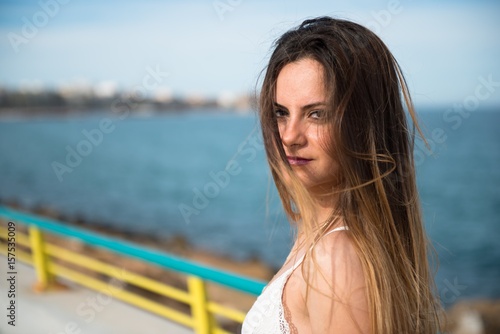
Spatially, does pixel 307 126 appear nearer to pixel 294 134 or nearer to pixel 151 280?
pixel 294 134

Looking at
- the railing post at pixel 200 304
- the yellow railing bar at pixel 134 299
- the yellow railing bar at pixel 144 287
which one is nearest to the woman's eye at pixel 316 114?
the yellow railing bar at pixel 144 287

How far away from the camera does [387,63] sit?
1.05 m

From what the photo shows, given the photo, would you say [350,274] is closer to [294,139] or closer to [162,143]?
[294,139]

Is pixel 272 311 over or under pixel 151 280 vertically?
under

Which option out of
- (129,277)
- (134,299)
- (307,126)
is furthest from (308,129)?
(134,299)

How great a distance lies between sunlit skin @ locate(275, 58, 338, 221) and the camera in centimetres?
101

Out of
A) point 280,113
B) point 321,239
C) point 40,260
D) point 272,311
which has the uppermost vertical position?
point 40,260

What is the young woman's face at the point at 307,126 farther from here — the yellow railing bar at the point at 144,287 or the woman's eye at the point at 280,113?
the yellow railing bar at the point at 144,287

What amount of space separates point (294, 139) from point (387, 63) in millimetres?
231

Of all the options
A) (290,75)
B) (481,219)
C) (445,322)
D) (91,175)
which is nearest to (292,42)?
(290,75)

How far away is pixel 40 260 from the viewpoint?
346 centimetres

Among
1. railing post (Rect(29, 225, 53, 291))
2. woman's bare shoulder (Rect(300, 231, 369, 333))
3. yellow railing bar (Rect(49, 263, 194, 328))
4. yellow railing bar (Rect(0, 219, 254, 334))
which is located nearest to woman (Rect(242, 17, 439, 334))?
woman's bare shoulder (Rect(300, 231, 369, 333))

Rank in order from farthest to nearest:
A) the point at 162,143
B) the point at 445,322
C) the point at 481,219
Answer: the point at 162,143
the point at 481,219
the point at 445,322

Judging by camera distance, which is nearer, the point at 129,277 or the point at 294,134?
the point at 294,134
